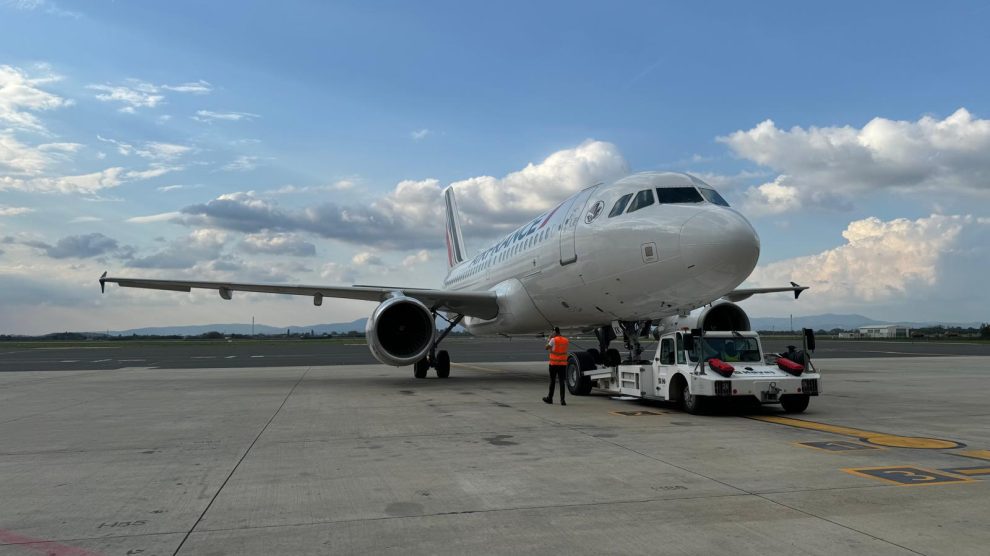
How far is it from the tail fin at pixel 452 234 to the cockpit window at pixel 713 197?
20.4m

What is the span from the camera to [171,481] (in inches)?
245

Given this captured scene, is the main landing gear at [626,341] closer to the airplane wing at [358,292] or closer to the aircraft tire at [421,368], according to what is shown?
the airplane wing at [358,292]

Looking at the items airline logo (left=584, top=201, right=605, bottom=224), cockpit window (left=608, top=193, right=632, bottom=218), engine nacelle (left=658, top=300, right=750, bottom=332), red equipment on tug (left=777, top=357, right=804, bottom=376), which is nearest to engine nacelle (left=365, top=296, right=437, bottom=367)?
airline logo (left=584, top=201, right=605, bottom=224)

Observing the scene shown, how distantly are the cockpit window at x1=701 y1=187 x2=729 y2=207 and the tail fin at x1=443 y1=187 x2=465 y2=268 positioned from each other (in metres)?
20.4

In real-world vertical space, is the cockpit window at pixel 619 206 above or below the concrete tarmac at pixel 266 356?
above

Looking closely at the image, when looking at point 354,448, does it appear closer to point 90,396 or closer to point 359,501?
point 359,501

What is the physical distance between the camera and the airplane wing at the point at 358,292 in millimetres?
18109

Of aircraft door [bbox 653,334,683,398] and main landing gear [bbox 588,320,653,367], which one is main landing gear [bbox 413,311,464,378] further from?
aircraft door [bbox 653,334,683,398]

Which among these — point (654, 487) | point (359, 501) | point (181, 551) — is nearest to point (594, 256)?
point (654, 487)

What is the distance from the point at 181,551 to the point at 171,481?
91.8 inches

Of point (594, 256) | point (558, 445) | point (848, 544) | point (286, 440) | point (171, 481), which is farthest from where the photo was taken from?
point (594, 256)

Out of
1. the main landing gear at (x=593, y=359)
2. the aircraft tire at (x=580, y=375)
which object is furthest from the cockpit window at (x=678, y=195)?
the aircraft tire at (x=580, y=375)

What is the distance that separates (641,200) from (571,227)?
2.29 metres

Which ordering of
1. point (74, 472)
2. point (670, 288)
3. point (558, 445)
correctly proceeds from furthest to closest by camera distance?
point (670, 288) < point (558, 445) < point (74, 472)
